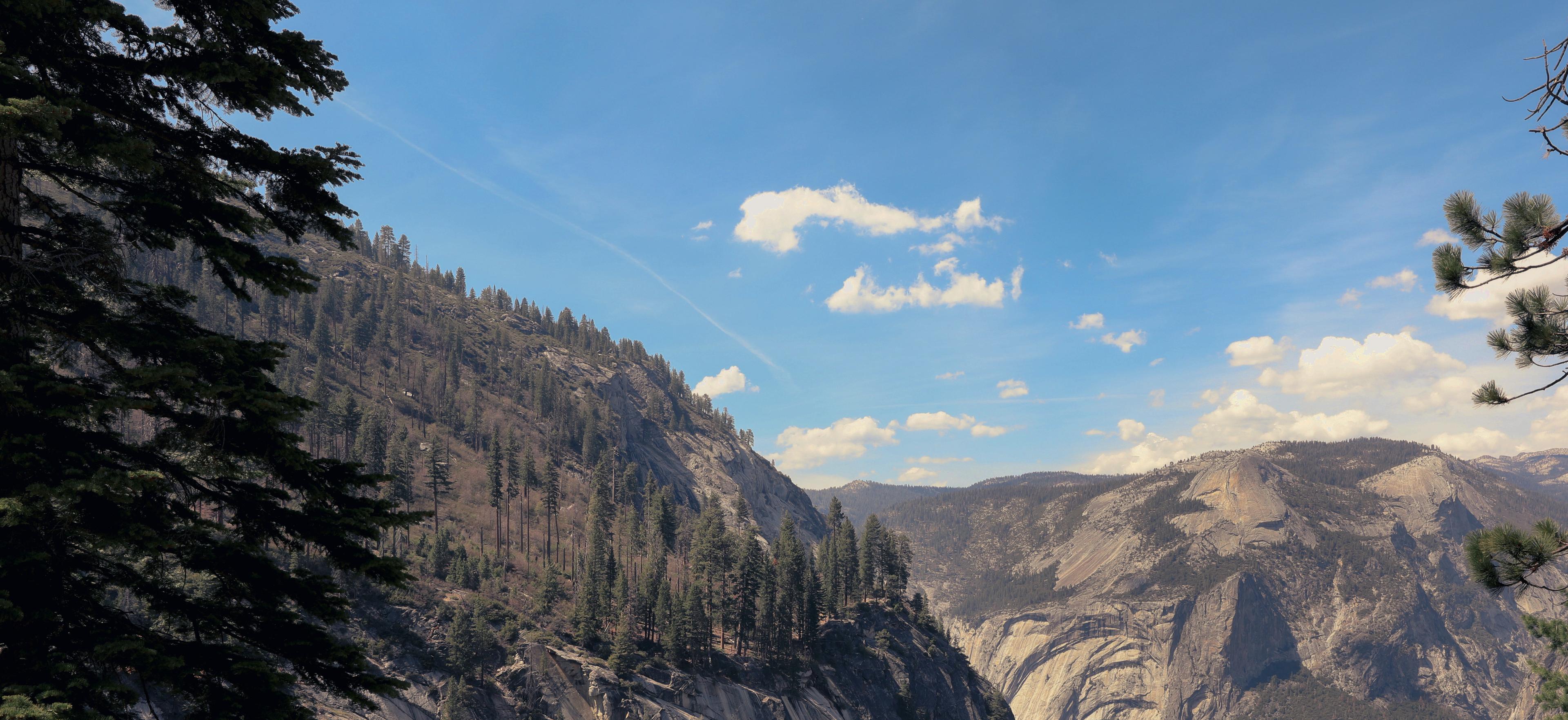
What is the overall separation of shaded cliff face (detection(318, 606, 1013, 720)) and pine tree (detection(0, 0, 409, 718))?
126 ft

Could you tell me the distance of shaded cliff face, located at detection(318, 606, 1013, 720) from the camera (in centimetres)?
6450

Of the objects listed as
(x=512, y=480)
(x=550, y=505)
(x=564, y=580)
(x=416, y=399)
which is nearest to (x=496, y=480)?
(x=550, y=505)

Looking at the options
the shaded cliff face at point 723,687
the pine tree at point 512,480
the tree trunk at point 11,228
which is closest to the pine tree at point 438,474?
the pine tree at point 512,480

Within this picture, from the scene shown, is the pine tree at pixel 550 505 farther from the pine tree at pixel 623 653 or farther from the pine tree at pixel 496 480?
the pine tree at pixel 623 653

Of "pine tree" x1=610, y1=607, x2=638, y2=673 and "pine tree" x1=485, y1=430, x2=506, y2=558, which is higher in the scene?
"pine tree" x1=485, y1=430, x2=506, y2=558

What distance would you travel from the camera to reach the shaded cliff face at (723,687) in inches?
2539

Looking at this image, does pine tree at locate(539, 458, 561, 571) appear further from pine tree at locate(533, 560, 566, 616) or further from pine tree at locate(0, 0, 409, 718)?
pine tree at locate(0, 0, 409, 718)

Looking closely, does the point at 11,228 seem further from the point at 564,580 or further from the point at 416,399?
the point at 416,399

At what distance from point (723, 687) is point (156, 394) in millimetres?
84002

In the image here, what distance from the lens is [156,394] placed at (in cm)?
682

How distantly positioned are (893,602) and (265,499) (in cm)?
12535

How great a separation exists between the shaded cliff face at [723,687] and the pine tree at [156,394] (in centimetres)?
3851

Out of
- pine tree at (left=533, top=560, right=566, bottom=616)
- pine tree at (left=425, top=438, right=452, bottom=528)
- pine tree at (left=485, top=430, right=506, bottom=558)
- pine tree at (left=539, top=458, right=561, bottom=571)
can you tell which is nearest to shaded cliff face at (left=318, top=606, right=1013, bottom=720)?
pine tree at (left=533, top=560, right=566, bottom=616)

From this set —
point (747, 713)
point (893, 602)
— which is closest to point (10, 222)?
point (747, 713)
